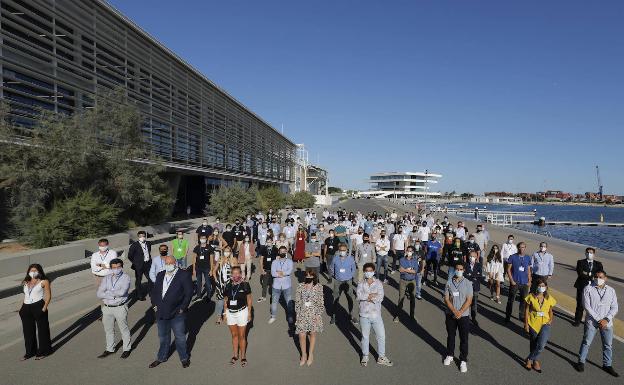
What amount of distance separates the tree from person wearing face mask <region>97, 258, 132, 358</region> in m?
10.0

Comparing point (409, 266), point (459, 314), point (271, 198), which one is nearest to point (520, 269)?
point (409, 266)

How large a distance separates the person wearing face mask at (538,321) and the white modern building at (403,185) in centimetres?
17211

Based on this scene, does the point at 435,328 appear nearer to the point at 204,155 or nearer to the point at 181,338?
the point at 181,338

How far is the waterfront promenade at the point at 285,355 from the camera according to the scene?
541 cm

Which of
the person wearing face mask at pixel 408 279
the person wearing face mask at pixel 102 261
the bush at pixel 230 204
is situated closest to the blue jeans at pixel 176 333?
the person wearing face mask at pixel 102 261

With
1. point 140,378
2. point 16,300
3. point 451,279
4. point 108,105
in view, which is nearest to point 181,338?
point 140,378

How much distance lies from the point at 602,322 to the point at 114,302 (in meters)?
7.37

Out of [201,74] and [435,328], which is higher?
[201,74]

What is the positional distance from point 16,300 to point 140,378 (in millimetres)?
5662

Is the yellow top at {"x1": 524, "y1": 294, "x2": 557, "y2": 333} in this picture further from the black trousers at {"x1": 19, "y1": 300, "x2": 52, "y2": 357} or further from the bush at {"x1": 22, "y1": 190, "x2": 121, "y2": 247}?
the bush at {"x1": 22, "y1": 190, "x2": 121, "y2": 247}

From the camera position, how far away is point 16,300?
350 inches

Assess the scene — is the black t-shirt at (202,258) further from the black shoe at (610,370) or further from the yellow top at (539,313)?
the black shoe at (610,370)

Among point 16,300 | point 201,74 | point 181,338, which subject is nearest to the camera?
point 181,338

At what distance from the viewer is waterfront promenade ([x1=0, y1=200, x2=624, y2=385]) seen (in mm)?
5414
